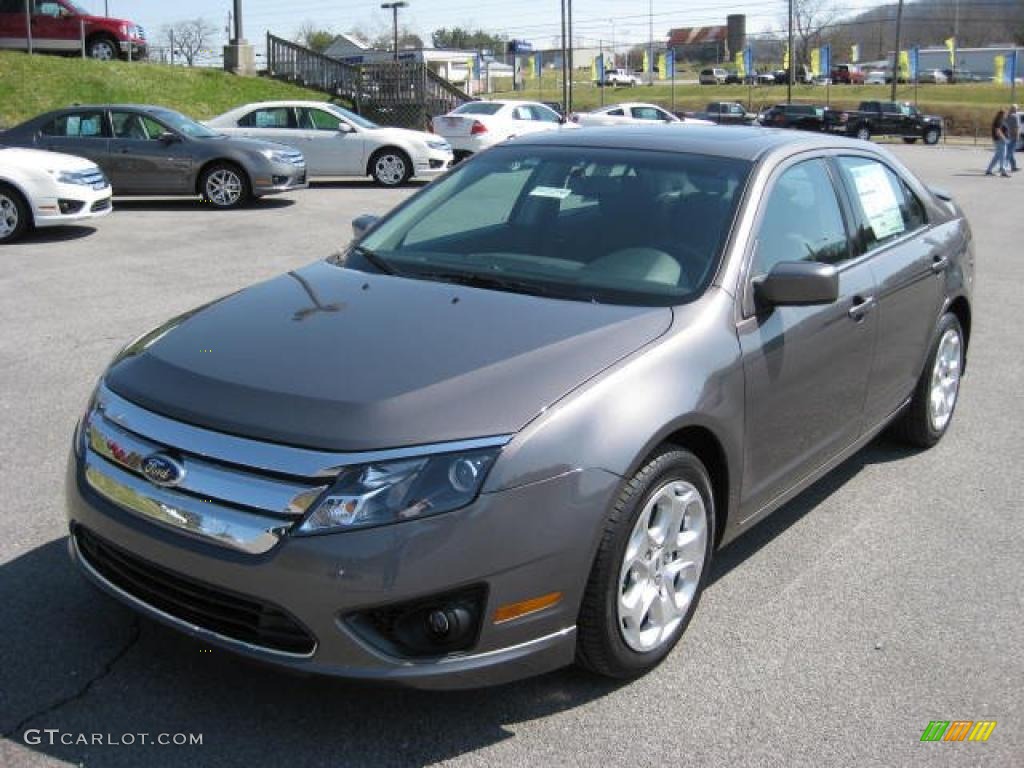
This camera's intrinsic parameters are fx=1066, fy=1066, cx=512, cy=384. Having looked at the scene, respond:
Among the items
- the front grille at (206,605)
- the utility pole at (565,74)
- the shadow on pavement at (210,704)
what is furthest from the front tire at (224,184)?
the utility pole at (565,74)

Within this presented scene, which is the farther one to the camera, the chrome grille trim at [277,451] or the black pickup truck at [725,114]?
the black pickup truck at [725,114]

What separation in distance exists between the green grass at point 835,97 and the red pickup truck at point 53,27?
116 ft

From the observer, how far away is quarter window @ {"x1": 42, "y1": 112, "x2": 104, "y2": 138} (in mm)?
14969

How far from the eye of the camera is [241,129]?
61.0 ft

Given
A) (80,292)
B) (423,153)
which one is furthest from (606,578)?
(423,153)

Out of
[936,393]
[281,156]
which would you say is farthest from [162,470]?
[281,156]

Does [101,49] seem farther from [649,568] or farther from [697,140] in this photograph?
[649,568]

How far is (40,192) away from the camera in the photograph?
11812 millimetres

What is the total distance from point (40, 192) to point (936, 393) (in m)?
9.98

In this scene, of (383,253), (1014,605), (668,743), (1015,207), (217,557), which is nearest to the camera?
(217,557)

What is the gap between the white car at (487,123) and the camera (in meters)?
22.9

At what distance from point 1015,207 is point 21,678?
744 inches

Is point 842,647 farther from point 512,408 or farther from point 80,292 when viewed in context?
point 80,292

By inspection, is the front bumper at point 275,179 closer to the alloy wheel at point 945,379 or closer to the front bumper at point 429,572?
the alloy wheel at point 945,379
